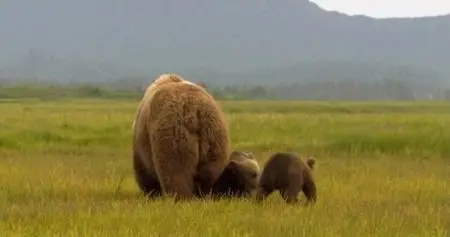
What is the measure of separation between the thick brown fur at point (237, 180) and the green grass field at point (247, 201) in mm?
329

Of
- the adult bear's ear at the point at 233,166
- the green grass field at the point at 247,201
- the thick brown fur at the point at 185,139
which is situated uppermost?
the thick brown fur at the point at 185,139

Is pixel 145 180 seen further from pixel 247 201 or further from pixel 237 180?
pixel 247 201

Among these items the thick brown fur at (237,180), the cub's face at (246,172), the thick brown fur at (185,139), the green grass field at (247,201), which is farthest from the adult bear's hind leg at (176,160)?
the cub's face at (246,172)

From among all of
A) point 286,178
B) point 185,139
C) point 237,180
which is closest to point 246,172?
point 237,180

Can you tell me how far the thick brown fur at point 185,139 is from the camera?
888cm

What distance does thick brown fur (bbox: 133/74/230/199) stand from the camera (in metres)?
8.88

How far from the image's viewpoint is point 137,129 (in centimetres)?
1000

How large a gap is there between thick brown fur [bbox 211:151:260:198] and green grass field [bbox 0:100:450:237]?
329mm

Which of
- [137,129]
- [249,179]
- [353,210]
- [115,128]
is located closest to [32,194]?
[137,129]

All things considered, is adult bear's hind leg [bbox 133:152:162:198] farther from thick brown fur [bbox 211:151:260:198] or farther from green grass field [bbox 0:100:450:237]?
thick brown fur [bbox 211:151:260:198]

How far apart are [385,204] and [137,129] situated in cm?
283

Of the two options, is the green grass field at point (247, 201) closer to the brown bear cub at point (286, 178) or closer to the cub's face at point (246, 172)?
the brown bear cub at point (286, 178)

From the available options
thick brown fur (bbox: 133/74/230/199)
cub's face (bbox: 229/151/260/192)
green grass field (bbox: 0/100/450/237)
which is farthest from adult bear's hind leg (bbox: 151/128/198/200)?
cub's face (bbox: 229/151/260/192)

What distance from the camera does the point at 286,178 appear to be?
8.78 m
